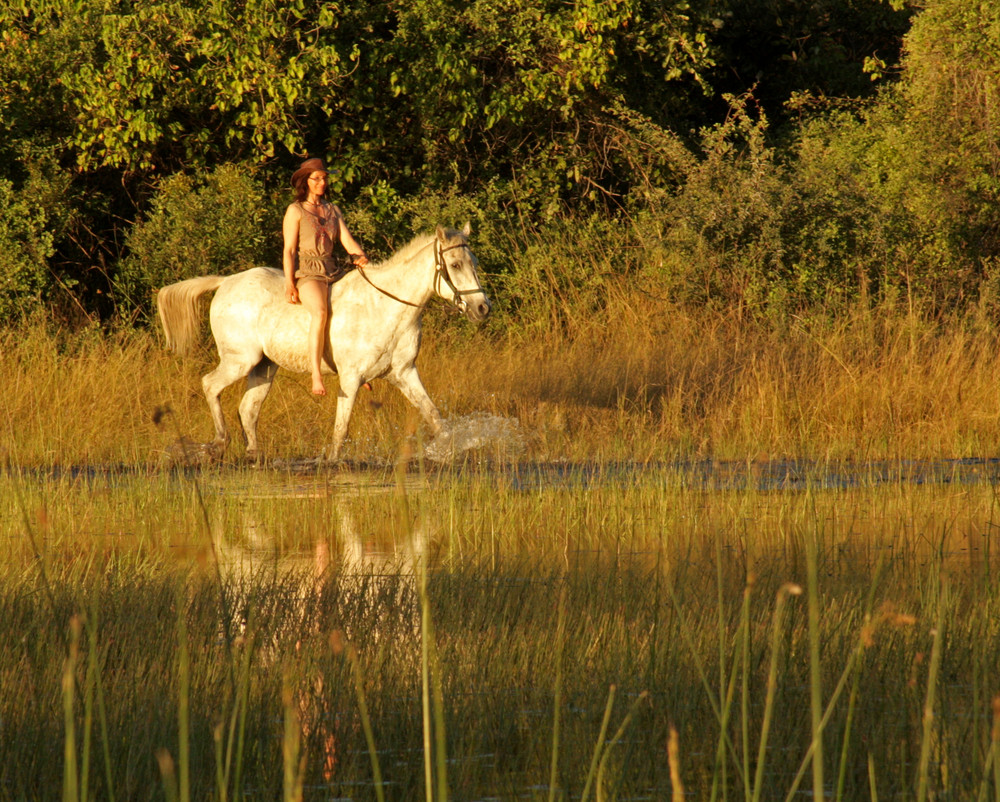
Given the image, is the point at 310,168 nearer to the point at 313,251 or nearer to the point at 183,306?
the point at 313,251

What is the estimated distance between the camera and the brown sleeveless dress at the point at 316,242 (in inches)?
412

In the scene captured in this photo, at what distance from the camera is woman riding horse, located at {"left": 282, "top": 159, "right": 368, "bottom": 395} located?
1039cm

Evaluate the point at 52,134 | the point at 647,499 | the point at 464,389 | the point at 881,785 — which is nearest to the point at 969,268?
the point at 464,389

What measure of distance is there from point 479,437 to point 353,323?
136cm

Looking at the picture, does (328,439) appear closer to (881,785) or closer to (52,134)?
(52,134)

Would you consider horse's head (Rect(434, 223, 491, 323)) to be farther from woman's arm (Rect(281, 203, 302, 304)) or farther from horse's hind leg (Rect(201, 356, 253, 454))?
horse's hind leg (Rect(201, 356, 253, 454))

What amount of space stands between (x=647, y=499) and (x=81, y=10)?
10.9 meters

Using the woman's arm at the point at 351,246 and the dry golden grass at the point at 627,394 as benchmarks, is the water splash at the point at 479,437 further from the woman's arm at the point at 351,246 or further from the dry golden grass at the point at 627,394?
the woman's arm at the point at 351,246

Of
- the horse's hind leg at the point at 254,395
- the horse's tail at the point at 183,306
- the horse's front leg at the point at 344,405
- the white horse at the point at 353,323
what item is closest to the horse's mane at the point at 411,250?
the white horse at the point at 353,323

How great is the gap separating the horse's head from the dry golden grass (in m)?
1.24

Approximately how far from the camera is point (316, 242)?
10.5 m

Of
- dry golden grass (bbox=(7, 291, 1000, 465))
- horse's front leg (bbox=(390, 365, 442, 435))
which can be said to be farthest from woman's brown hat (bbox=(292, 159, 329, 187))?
dry golden grass (bbox=(7, 291, 1000, 465))

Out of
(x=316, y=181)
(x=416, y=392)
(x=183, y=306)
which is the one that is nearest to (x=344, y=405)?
(x=416, y=392)

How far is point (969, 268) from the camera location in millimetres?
16359
